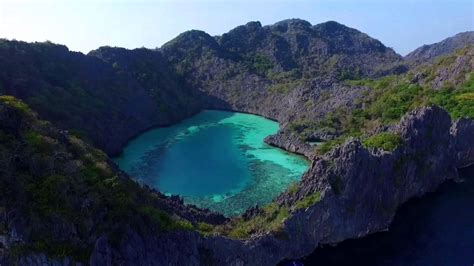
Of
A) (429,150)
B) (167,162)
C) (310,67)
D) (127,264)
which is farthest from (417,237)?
(310,67)

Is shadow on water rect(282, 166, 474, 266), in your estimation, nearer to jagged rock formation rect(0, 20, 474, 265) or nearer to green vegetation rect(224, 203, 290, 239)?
jagged rock formation rect(0, 20, 474, 265)

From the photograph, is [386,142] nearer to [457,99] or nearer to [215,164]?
[215,164]

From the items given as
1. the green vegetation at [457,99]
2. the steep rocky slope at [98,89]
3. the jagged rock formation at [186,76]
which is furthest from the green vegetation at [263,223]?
the green vegetation at [457,99]

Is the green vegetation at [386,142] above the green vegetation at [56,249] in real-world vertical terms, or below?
above

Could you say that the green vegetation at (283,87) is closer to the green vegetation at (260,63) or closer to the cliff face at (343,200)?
the green vegetation at (260,63)

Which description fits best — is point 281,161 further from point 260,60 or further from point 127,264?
point 260,60

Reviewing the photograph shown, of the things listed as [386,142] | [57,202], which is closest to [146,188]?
[57,202]
